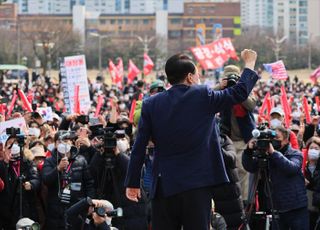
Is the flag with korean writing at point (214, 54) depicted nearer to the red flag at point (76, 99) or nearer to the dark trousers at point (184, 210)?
the red flag at point (76, 99)

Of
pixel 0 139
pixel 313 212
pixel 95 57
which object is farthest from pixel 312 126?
pixel 95 57

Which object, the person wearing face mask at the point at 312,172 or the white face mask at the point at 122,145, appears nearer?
the white face mask at the point at 122,145

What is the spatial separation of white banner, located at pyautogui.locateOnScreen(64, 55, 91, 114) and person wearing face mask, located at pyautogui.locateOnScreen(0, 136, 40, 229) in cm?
708

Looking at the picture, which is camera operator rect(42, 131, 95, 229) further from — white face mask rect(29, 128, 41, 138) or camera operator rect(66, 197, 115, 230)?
white face mask rect(29, 128, 41, 138)

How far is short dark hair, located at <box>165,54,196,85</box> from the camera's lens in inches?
258

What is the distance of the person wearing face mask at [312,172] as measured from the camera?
33.5ft

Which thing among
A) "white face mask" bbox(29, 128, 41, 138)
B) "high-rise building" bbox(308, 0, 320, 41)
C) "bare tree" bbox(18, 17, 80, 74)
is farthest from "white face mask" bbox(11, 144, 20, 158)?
"high-rise building" bbox(308, 0, 320, 41)

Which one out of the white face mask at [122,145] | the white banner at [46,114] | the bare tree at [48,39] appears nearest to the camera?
the white face mask at [122,145]

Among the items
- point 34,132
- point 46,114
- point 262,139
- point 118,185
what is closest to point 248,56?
point 262,139

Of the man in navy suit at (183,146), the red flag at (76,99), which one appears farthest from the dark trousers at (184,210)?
the red flag at (76,99)

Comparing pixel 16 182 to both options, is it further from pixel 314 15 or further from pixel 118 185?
pixel 314 15

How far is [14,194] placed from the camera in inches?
425

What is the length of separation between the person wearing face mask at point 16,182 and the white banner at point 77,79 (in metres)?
7.08

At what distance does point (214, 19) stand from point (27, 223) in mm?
133966
